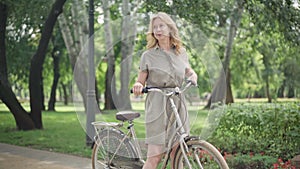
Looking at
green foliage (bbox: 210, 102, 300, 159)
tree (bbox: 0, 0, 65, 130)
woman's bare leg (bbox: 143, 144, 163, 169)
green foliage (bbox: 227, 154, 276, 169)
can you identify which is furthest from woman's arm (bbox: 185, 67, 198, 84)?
tree (bbox: 0, 0, 65, 130)

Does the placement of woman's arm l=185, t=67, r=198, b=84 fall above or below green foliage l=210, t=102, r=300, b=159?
above

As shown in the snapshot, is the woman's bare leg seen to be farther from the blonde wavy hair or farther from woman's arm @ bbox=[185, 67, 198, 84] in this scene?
the blonde wavy hair

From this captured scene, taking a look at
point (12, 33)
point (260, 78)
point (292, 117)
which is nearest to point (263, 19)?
point (292, 117)

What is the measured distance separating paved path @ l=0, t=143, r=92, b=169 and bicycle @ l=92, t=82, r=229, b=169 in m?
1.79

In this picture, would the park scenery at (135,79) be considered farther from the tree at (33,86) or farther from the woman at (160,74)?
the woman at (160,74)

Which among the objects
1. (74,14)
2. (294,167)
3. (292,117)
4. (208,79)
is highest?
(74,14)

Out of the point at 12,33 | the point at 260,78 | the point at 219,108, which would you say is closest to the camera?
the point at 219,108

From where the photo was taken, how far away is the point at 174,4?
7473 mm

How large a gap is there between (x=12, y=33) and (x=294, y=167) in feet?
37.0

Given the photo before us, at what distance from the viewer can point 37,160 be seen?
7.11m

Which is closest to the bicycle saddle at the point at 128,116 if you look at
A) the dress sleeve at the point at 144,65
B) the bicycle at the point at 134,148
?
the bicycle at the point at 134,148

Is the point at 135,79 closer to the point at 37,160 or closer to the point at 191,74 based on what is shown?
the point at 191,74

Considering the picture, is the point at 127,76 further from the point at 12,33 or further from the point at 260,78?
the point at 260,78

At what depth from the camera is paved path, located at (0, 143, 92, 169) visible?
21.4ft
